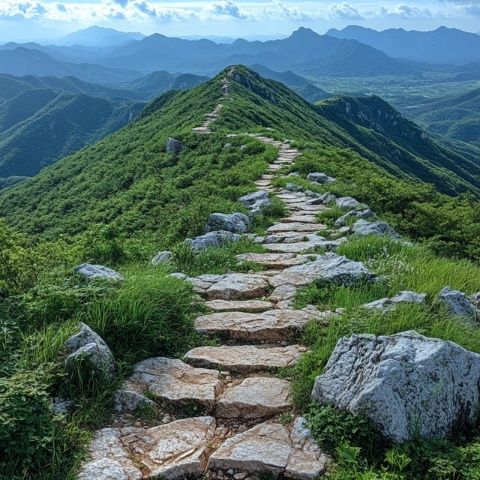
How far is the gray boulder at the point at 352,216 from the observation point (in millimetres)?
13312

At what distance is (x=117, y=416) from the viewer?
5344 mm

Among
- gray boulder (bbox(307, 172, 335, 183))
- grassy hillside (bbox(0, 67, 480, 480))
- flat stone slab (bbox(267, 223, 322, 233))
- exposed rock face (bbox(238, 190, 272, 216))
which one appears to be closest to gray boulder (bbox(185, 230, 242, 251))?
grassy hillside (bbox(0, 67, 480, 480))

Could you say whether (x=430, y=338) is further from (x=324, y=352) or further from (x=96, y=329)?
(x=96, y=329)

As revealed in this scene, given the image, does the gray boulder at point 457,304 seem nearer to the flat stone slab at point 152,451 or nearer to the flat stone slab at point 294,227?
the flat stone slab at point 152,451

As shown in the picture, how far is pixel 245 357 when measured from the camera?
6.50 metres

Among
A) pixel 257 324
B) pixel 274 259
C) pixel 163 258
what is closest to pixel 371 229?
pixel 274 259

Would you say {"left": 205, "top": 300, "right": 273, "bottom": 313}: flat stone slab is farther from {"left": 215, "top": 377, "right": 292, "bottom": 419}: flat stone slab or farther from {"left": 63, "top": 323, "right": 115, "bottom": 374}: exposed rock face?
{"left": 63, "top": 323, "right": 115, "bottom": 374}: exposed rock face

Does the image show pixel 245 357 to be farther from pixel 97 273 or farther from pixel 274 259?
pixel 274 259

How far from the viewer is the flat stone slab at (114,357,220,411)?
18.1 feet

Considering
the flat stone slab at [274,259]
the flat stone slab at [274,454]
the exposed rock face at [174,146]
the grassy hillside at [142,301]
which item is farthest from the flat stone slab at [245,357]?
the exposed rock face at [174,146]

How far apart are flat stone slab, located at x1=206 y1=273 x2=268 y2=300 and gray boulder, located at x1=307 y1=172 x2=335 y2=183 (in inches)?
458

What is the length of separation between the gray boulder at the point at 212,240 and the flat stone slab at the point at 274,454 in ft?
20.7

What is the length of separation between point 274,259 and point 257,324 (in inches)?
131

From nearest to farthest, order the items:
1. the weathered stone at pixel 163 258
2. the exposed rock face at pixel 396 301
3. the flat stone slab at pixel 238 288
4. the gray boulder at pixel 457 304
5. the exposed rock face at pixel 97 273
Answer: the exposed rock face at pixel 396 301 < the gray boulder at pixel 457 304 < the exposed rock face at pixel 97 273 < the flat stone slab at pixel 238 288 < the weathered stone at pixel 163 258
